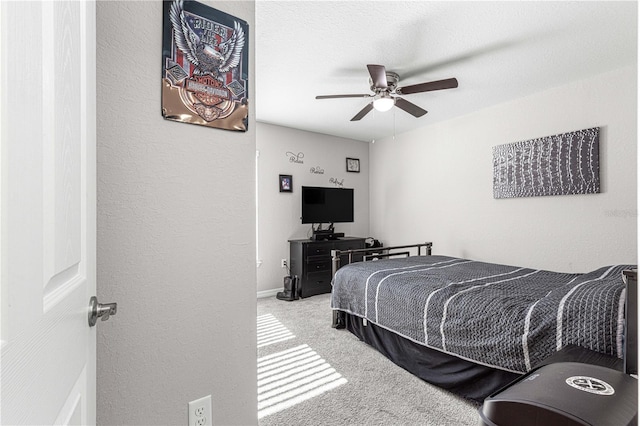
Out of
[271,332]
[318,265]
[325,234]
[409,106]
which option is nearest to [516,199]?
[409,106]

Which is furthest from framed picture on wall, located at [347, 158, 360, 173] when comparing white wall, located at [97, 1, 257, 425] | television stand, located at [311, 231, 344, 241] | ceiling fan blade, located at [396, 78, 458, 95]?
white wall, located at [97, 1, 257, 425]

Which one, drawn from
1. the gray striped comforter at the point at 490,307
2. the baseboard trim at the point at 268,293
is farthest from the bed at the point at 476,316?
the baseboard trim at the point at 268,293

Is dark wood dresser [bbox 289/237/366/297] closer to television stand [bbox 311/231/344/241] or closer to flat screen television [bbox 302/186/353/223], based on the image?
television stand [bbox 311/231/344/241]

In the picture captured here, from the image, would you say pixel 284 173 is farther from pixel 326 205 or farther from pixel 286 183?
pixel 326 205

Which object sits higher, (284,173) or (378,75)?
(378,75)

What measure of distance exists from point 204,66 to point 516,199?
3612 millimetres

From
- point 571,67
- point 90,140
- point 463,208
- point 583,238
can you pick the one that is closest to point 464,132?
point 463,208

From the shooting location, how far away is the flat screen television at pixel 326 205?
465cm

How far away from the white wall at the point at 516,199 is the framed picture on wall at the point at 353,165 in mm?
355

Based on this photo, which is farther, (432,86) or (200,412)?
(432,86)

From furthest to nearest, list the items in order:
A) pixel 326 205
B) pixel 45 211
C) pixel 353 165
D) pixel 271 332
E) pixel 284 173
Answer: pixel 353 165
pixel 326 205
pixel 284 173
pixel 271 332
pixel 45 211

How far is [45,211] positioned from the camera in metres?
0.46

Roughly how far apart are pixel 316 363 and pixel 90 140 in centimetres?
222

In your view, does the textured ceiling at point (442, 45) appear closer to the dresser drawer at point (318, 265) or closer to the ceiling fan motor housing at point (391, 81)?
the ceiling fan motor housing at point (391, 81)
